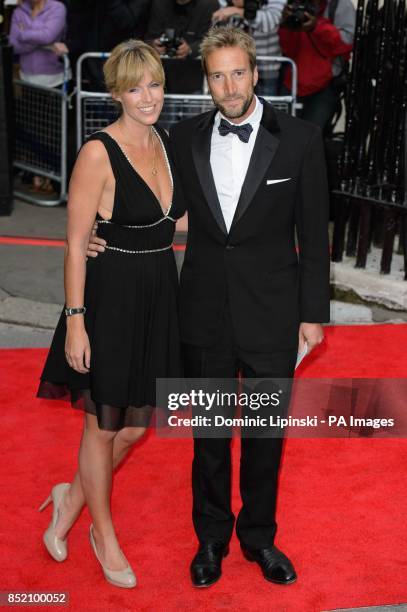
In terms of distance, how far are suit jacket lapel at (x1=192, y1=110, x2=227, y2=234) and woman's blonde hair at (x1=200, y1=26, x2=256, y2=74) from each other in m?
0.27

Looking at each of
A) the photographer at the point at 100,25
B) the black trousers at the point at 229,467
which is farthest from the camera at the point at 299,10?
the black trousers at the point at 229,467

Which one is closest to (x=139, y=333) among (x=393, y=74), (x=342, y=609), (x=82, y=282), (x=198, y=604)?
(x=82, y=282)

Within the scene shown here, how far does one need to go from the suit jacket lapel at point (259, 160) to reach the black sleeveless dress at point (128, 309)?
290mm

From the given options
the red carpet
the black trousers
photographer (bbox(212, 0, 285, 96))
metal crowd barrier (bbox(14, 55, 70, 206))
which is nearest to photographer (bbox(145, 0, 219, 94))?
photographer (bbox(212, 0, 285, 96))

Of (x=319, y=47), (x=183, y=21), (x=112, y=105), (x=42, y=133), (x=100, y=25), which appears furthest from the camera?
(x=42, y=133)

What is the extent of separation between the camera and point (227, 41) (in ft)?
11.8

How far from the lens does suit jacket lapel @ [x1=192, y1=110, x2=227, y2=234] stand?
12.3 ft

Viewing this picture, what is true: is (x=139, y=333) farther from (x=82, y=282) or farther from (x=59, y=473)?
(x=59, y=473)

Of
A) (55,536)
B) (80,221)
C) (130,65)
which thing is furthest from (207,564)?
(130,65)

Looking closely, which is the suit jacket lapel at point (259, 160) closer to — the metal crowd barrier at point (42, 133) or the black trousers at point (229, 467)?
the black trousers at point (229, 467)

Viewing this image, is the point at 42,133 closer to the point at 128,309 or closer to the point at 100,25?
the point at 100,25

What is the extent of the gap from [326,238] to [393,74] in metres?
3.66

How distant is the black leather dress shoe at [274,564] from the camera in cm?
394

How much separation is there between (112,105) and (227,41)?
213 inches
